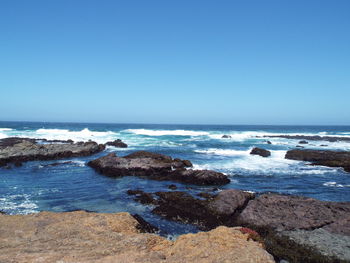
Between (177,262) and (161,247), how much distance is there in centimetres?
103

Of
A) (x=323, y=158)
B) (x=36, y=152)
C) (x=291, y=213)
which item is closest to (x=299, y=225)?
(x=291, y=213)

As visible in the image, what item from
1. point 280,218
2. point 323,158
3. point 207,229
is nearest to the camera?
point 207,229

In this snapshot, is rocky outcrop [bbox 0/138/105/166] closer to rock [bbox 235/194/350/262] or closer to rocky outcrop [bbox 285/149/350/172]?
rock [bbox 235/194/350/262]

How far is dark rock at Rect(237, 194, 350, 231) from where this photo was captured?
872cm

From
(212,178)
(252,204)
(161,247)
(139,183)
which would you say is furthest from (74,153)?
(161,247)

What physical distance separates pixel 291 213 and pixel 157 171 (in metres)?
11.0

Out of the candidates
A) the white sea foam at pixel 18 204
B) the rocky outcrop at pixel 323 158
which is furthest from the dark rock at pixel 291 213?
the rocky outcrop at pixel 323 158

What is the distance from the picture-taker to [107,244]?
19.0 ft

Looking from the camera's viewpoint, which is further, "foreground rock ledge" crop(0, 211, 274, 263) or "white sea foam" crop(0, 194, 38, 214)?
"white sea foam" crop(0, 194, 38, 214)

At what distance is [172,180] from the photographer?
16.9 m

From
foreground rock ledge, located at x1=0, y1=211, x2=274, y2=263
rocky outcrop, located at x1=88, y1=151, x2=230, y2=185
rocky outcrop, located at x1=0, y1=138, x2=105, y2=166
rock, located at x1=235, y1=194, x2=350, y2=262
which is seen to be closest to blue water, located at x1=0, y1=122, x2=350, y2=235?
rocky outcrop, located at x1=88, y1=151, x2=230, y2=185

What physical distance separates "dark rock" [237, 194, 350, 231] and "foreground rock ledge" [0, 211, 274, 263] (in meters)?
2.75

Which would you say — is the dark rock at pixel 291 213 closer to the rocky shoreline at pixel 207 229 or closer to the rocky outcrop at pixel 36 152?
the rocky shoreline at pixel 207 229

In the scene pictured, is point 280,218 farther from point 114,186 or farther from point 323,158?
point 323,158
